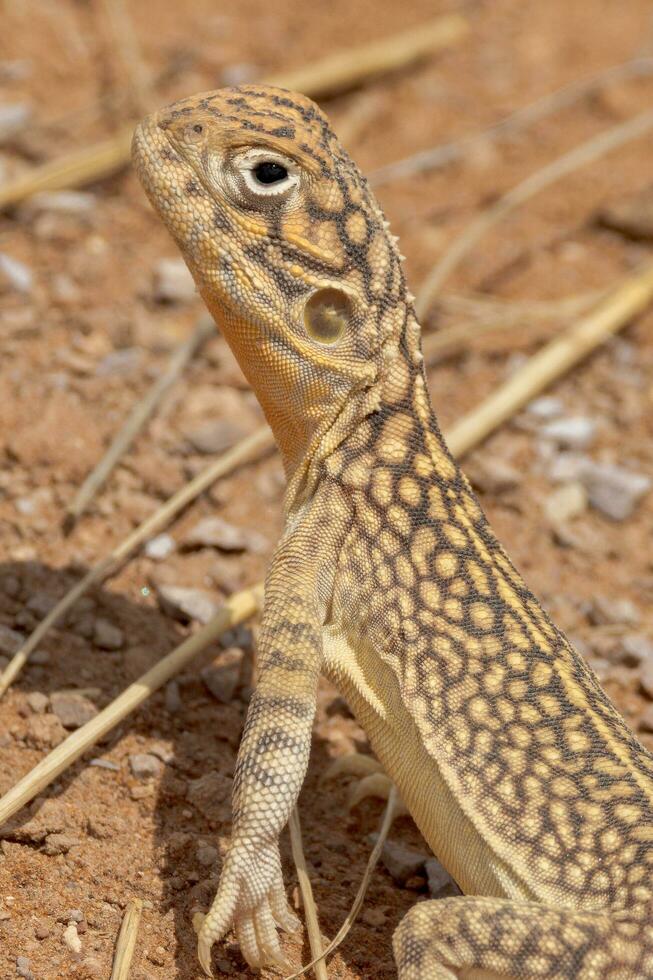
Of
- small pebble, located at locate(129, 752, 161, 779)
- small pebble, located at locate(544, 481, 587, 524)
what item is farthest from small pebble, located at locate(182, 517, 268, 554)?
small pebble, located at locate(544, 481, 587, 524)

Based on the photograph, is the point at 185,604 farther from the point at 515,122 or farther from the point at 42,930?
the point at 515,122

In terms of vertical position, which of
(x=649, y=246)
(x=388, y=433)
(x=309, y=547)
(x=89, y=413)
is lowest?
(x=309, y=547)

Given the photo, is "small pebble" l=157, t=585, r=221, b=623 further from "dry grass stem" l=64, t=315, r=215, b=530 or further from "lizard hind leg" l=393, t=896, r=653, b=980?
"lizard hind leg" l=393, t=896, r=653, b=980

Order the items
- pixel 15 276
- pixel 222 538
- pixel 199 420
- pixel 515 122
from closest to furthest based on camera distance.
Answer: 1. pixel 222 538
2. pixel 199 420
3. pixel 15 276
4. pixel 515 122

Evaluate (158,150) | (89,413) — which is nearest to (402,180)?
(89,413)

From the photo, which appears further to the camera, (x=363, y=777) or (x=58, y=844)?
(x=363, y=777)

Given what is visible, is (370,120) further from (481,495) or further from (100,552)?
(100,552)

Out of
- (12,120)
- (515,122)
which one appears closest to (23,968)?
(12,120)
